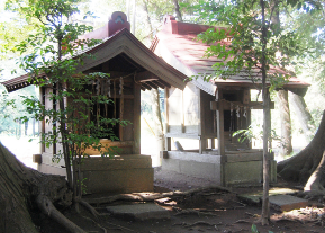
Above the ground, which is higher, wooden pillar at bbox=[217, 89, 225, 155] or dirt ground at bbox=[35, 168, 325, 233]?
wooden pillar at bbox=[217, 89, 225, 155]

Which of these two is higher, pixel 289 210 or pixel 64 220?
pixel 64 220

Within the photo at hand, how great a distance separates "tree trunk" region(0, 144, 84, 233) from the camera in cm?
438

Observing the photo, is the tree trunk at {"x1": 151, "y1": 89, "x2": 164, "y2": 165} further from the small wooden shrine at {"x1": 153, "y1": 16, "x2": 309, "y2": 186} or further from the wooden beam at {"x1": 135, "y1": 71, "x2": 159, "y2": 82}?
the wooden beam at {"x1": 135, "y1": 71, "x2": 159, "y2": 82}

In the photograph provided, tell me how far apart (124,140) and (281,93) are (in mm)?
10598

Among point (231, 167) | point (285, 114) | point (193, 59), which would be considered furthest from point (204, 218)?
point (285, 114)

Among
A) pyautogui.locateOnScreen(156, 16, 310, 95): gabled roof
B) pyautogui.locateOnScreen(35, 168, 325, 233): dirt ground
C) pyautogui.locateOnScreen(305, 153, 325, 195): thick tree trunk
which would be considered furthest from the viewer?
pyautogui.locateOnScreen(156, 16, 310, 95): gabled roof

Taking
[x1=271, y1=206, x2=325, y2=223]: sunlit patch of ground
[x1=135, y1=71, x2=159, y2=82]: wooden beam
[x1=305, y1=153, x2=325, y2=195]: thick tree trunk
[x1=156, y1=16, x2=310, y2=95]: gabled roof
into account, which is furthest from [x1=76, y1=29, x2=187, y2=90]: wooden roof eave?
[x1=305, y1=153, x2=325, y2=195]: thick tree trunk

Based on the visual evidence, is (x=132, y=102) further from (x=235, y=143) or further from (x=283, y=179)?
(x=283, y=179)

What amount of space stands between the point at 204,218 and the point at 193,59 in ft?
20.9

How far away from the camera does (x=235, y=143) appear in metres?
12.3

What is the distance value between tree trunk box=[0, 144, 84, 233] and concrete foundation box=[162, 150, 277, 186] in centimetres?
584

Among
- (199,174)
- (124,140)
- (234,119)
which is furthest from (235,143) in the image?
(124,140)

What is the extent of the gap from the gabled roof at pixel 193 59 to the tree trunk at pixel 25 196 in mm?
5405

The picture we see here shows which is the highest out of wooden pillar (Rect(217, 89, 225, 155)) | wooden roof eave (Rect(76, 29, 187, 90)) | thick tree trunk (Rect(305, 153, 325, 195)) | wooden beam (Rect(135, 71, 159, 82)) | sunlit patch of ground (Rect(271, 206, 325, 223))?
wooden roof eave (Rect(76, 29, 187, 90))
